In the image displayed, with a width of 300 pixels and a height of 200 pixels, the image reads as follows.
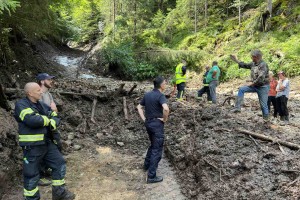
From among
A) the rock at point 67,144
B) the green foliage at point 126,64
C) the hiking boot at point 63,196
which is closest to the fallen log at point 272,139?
the hiking boot at point 63,196

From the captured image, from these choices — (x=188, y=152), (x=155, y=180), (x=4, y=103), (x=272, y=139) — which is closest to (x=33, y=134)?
(x=155, y=180)

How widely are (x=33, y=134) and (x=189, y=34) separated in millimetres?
24419

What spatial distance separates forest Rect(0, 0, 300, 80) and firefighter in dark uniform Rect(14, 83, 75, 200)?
837 cm

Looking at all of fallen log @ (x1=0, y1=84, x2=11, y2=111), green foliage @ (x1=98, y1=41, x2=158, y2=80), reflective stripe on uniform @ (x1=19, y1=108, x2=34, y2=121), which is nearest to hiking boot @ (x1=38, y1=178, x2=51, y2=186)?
reflective stripe on uniform @ (x1=19, y1=108, x2=34, y2=121)

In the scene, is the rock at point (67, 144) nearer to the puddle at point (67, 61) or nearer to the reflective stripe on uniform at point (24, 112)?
the reflective stripe on uniform at point (24, 112)

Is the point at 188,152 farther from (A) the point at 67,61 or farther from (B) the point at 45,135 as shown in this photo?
(A) the point at 67,61

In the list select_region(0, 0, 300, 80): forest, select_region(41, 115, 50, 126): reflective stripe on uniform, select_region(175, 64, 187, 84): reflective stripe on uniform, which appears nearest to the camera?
Answer: select_region(41, 115, 50, 126): reflective stripe on uniform

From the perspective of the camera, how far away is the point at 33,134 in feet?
15.1

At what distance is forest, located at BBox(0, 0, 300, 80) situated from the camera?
671 inches

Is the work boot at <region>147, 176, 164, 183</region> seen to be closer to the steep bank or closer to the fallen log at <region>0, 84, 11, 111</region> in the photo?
the steep bank

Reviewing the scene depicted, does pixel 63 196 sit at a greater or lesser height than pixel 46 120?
lesser

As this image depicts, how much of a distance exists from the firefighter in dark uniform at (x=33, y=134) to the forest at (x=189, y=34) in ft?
27.5

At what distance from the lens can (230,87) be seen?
1783cm

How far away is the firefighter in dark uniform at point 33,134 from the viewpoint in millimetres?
4492
